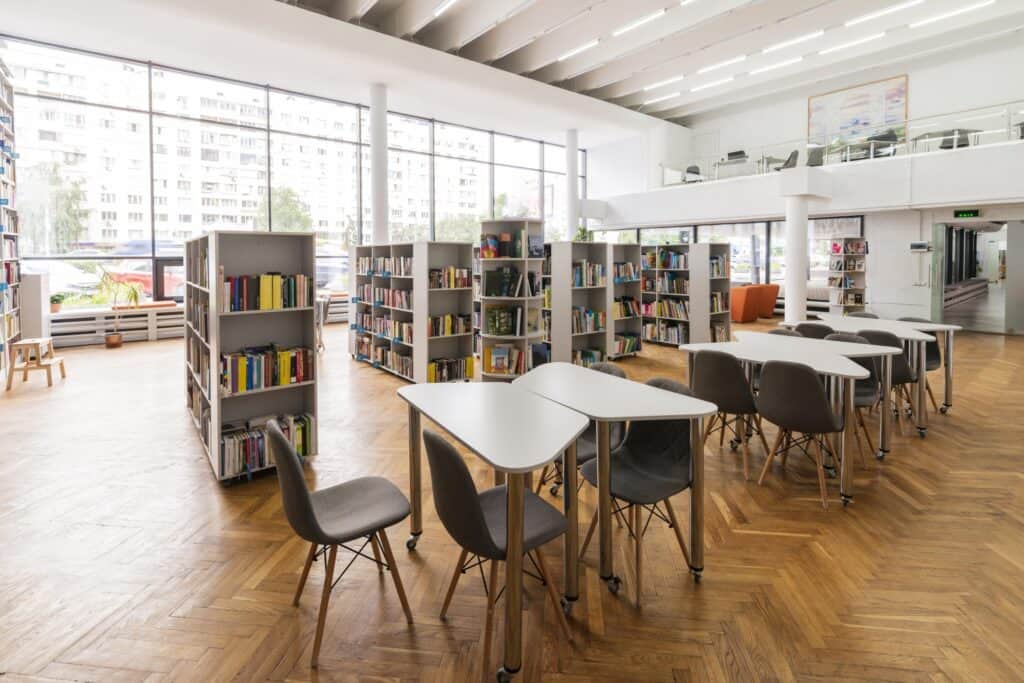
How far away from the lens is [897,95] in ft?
45.8

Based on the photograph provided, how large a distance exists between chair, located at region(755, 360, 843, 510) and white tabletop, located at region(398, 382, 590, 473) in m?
1.73

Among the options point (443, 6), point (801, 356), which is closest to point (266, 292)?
point (801, 356)

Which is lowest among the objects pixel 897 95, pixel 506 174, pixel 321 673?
pixel 321 673

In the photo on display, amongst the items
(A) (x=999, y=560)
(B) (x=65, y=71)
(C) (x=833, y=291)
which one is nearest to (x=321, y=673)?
(A) (x=999, y=560)

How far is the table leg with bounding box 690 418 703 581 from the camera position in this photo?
9.50 ft

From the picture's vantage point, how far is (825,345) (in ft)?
16.0

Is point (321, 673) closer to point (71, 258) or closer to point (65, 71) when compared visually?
point (71, 258)

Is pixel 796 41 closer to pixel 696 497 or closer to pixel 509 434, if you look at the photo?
pixel 696 497

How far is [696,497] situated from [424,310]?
481 centimetres

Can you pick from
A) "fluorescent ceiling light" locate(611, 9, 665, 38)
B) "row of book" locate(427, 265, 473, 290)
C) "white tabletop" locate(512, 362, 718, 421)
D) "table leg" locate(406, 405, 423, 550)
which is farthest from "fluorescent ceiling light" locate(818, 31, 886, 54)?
"table leg" locate(406, 405, 423, 550)

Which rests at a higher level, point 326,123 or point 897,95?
point 897,95

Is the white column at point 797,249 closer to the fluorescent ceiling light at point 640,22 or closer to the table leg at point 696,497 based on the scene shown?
the fluorescent ceiling light at point 640,22

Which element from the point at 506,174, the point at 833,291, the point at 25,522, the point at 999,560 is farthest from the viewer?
the point at 506,174

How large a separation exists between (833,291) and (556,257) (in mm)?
8910
